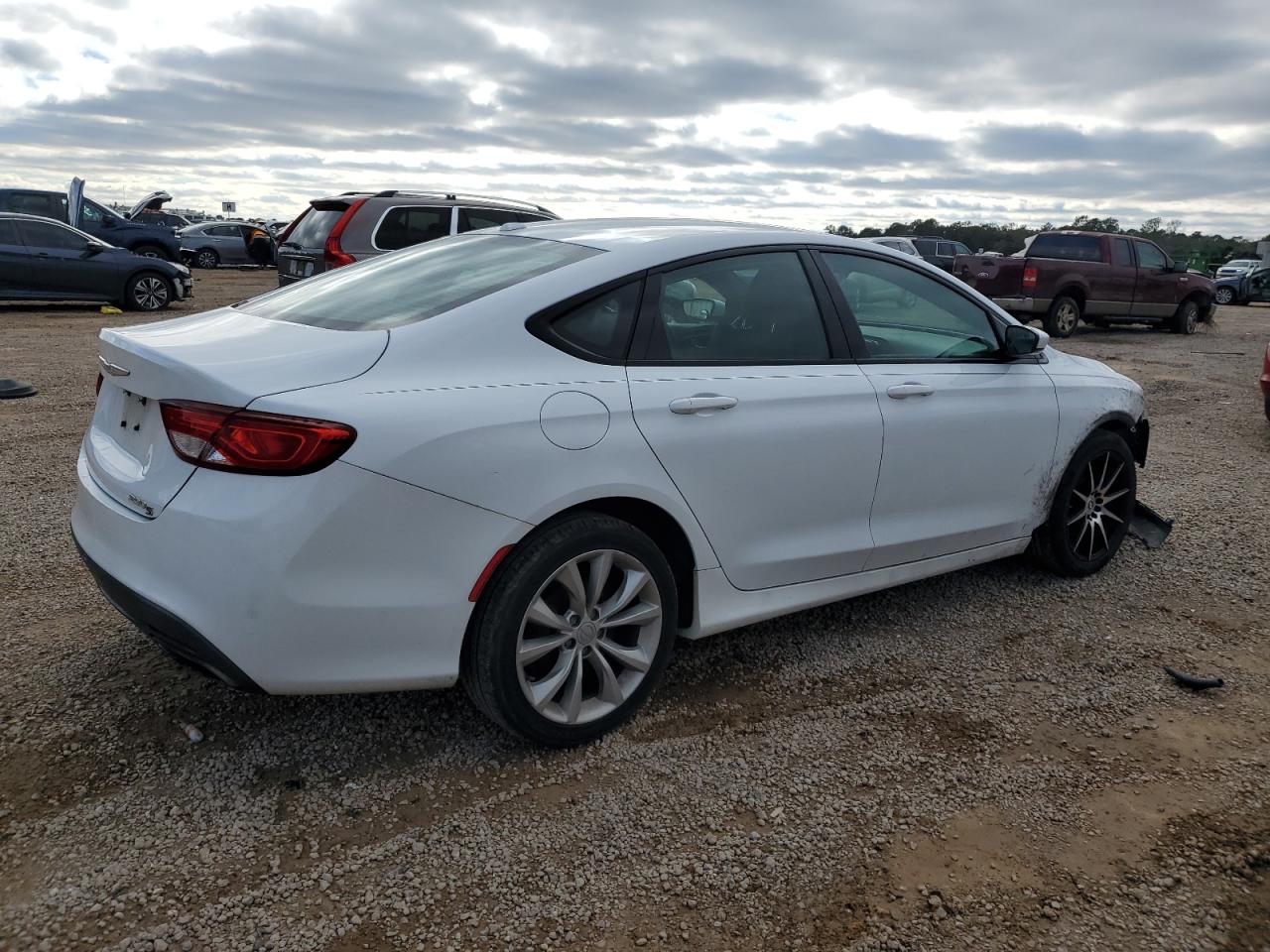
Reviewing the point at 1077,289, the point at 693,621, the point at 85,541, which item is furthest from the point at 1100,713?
the point at 1077,289

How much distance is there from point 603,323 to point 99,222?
1912cm

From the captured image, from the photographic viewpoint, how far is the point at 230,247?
31.9 meters

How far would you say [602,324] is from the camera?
3.14 meters

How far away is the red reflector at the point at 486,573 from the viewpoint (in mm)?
2781

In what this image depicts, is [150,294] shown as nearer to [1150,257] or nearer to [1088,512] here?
[1088,512]

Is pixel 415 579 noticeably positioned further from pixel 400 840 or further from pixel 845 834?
pixel 845 834

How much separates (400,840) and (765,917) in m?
0.98

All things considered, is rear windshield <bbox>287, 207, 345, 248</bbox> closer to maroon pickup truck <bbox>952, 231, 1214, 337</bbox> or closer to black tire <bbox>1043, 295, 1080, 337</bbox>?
maroon pickup truck <bbox>952, 231, 1214, 337</bbox>

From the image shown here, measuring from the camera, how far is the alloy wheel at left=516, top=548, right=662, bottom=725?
2959 millimetres

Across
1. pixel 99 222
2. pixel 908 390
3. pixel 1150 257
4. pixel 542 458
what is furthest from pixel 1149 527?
pixel 99 222

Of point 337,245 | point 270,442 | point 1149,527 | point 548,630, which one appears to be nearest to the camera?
point 270,442

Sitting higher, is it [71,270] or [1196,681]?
[1196,681]

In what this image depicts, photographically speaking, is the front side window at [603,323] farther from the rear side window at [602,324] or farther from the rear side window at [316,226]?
the rear side window at [316,226]

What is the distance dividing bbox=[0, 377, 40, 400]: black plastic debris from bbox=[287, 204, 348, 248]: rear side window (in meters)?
3.57
